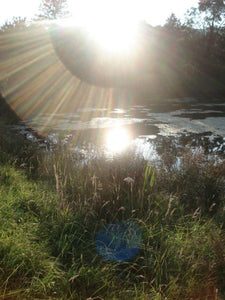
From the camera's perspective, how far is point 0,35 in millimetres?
14102

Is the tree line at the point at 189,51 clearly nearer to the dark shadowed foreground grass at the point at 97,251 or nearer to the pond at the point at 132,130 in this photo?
the pond at the point at 132,130

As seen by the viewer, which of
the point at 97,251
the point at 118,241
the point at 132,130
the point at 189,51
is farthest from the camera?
the point at 189,51

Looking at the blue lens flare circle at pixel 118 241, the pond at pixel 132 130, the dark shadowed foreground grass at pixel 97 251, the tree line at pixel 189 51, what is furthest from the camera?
the tree line at pixel 189 51

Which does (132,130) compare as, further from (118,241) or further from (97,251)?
(97,251)

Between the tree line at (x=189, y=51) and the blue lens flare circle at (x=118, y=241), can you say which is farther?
the tree line at (x=189, y=51)

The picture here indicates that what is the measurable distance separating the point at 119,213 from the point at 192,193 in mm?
1364

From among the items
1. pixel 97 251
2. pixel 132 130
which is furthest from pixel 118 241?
pixel 132 130

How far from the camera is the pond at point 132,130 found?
7.15m

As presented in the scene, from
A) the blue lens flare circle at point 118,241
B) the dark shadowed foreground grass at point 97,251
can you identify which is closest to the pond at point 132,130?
the dark shadowed foreground grass at point 97,251

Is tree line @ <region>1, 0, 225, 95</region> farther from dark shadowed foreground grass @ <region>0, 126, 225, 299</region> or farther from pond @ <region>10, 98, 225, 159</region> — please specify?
dark shadowed foreground grass @ <region>0, 126, 225, 299</region>

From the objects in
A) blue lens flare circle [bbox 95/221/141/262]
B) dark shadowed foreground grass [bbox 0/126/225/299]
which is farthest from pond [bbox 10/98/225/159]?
blue lens flare circle [bbox 95/221/141/262]

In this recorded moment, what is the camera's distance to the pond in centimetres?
715

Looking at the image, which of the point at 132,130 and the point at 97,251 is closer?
the point at 97,251

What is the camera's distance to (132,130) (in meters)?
9.48
